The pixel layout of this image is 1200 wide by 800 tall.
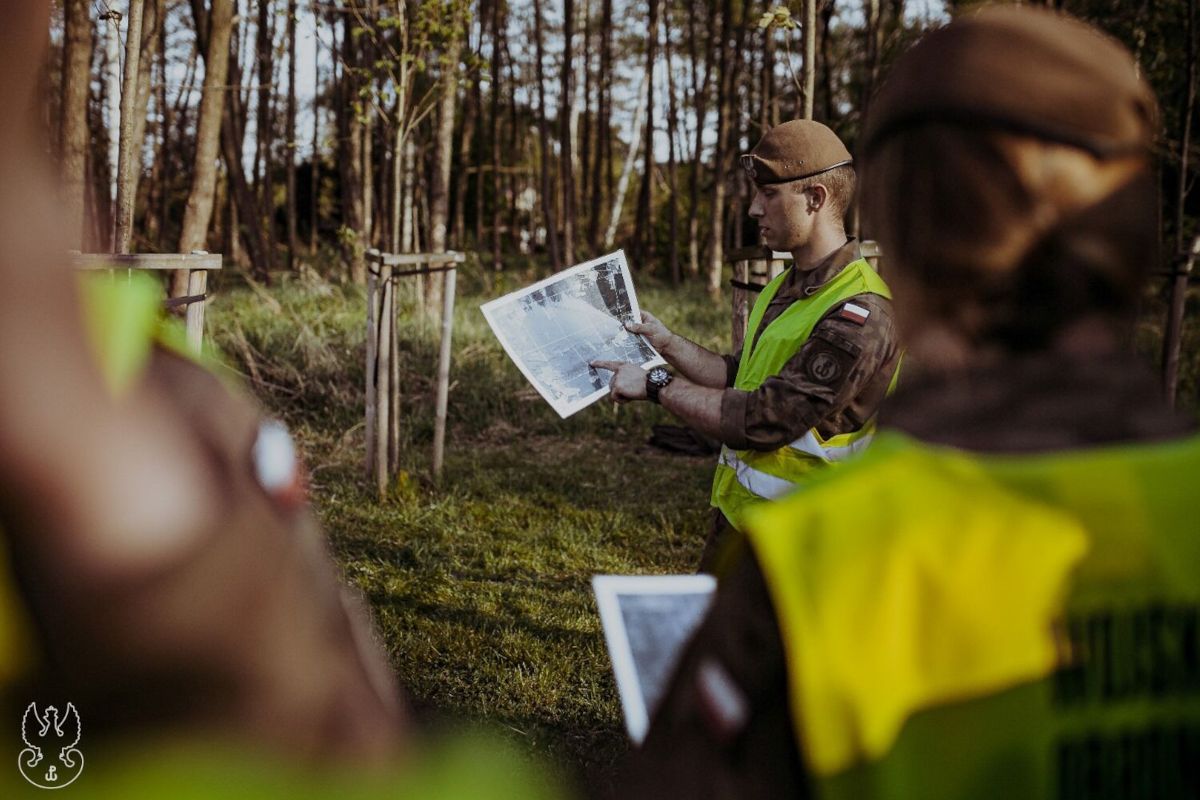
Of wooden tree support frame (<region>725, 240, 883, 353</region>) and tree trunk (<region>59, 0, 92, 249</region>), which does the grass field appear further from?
tree trunk (<region>59, 0, 92, 249</region>)

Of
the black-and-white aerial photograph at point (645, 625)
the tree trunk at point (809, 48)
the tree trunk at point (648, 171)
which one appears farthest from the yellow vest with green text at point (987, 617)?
the tree trunk at point (648, 171)

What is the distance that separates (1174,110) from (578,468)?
9415 mm

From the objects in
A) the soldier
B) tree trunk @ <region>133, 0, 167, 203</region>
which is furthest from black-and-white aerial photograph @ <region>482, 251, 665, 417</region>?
tree trunk @ <region>133, 0, 167, 203</region>

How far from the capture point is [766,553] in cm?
71

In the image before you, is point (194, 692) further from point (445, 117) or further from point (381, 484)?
point (445, 117)

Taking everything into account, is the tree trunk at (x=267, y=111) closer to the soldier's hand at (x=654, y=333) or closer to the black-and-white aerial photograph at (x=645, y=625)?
the soldier's hand at (x=654, y=333)

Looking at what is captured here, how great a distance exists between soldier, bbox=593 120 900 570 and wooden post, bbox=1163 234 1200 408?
10.1 feet

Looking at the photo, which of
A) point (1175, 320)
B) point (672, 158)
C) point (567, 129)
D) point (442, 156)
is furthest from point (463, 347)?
point (672, 158)

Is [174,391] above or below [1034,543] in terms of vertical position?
above

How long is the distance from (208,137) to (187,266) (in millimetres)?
4820

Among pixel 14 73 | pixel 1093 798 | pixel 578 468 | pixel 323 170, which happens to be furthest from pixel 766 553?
pixel 323 170

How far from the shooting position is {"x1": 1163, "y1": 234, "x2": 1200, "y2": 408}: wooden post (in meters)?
5.16

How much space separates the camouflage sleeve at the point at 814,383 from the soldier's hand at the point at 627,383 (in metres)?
0.33

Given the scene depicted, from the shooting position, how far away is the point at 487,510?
20.8 ft
